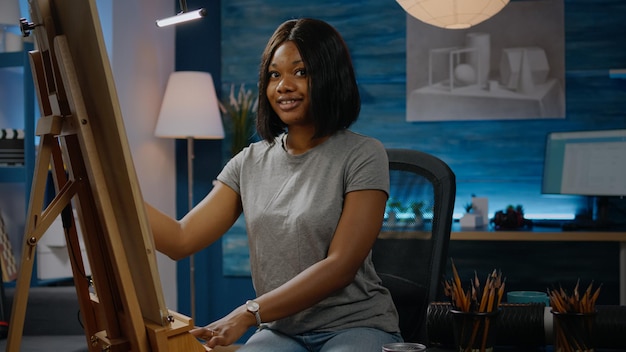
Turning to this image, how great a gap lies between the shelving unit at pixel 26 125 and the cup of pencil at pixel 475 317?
102 inches

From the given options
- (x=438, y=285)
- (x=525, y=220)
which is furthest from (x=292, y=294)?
(x=525, y=220)

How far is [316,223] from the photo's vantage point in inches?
64.9

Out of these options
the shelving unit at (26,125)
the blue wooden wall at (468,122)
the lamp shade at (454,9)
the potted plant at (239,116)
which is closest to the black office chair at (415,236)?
the lamp shade at (454,9)

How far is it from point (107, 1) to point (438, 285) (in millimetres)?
2761

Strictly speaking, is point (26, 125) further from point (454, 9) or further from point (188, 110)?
point (454, 9)

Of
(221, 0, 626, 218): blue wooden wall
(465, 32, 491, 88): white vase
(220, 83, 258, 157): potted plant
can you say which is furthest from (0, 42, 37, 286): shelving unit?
(465, 32, 491, 88): white vase

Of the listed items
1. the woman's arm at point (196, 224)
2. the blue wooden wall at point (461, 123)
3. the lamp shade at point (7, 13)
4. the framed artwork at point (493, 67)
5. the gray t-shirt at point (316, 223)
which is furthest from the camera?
the framed artwork at point (493, 67)

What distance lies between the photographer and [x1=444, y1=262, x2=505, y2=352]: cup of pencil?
1.27 metres

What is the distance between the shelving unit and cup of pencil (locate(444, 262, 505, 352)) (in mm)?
2587

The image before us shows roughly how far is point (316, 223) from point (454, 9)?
1399 millimetres

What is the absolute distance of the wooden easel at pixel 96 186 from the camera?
4.00 feet

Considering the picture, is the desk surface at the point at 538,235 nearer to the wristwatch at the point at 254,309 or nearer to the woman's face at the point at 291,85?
the woman's face at the point at 291,85

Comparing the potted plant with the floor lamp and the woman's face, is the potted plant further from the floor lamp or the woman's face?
the woman's face

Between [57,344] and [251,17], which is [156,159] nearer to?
[251,17]
